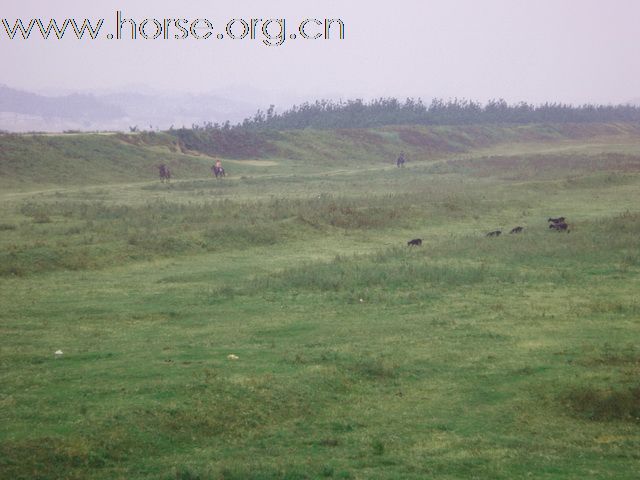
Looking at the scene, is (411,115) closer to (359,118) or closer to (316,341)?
(359,118)

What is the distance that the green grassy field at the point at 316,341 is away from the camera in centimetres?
860

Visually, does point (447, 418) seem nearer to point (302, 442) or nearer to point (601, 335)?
point (302, 442)

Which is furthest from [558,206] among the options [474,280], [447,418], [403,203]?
[447,418]

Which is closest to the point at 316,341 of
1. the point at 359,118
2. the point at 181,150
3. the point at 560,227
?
the point at 560,227

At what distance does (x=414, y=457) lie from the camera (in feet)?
27.8

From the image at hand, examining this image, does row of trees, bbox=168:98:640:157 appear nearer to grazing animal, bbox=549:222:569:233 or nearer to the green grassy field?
the green grassy field

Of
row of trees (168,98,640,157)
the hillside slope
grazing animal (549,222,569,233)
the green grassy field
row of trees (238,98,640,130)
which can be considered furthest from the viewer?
row of trees (238,98,640,130)

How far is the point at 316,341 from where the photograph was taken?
1344 cm

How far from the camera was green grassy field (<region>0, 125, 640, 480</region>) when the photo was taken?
339 inches

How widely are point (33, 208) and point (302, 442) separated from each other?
24.4m

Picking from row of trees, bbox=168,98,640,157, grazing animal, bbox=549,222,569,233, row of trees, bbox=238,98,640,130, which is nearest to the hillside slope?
row of trees, bbox=168,98,640,157

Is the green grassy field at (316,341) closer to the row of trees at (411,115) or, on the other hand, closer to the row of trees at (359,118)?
the row of trees at (359,118)

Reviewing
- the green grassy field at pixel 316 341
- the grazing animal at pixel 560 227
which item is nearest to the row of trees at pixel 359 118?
the green grassy field at pixel 316 341

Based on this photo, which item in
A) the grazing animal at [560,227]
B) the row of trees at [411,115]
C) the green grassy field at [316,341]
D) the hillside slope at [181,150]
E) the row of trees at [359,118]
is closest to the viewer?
the green grassy field at [316,341]
